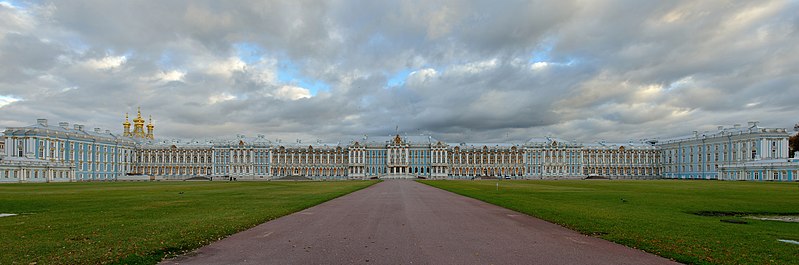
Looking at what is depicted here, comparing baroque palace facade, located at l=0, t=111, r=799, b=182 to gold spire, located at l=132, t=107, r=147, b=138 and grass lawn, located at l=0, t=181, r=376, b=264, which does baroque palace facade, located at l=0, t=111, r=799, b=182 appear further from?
grass lawn, located at l=0, t=181, r=376, b=264

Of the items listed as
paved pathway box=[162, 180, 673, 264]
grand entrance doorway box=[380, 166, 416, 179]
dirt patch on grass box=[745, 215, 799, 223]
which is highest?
paved pathway box=[162, 180, 673, 264]

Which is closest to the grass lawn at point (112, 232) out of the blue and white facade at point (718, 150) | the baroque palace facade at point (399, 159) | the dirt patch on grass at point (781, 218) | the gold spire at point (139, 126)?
the dirt patch on grass at point (781, 218)

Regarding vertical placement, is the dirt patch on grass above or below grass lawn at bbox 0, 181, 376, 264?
below

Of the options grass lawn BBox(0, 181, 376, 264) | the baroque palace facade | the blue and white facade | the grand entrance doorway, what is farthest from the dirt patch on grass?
the grand entrance doorway

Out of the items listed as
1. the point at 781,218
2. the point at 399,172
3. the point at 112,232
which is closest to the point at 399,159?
the point at 399,172

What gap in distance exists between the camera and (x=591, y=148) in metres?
154

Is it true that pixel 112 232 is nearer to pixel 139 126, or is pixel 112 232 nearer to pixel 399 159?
pixel 399 159

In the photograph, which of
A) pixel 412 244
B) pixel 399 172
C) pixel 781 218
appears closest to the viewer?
pixel 412 244

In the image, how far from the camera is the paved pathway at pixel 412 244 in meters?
11.6

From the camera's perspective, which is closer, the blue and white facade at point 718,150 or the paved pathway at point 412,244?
the paved pathway at point 412,244

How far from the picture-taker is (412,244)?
45.2 feet

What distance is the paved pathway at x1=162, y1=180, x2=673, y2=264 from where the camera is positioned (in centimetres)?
1156

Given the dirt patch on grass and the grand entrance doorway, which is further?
the grand entrance doorway

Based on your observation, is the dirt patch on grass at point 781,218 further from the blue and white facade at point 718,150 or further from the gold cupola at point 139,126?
the gold cupola at point 139,126
